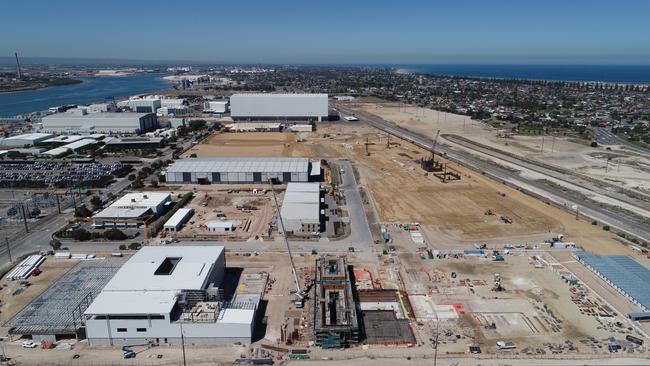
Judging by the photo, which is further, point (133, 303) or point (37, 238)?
point (37, 238)

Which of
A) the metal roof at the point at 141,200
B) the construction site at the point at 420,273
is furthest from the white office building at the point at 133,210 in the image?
the construction site at the point at 420,273

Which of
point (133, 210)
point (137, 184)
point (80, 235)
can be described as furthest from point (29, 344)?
point (137, 184)

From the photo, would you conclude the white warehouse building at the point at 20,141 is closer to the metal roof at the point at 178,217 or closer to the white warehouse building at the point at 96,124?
the white warehouse building at the point at 96,124

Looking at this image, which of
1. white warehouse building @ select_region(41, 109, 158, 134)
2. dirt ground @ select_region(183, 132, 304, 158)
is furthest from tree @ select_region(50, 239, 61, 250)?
white warehouse building @ select_region(41, 109, 158, 134)

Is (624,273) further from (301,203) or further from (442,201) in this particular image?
(301,203)

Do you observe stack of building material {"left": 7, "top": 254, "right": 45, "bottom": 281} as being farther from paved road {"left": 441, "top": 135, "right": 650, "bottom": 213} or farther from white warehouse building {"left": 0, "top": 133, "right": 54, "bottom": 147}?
paved road {"left": 441, "top": 135, "right": 650, "bottom": 213}

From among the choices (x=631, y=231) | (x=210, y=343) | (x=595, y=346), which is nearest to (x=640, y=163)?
(x=631, y=231)
